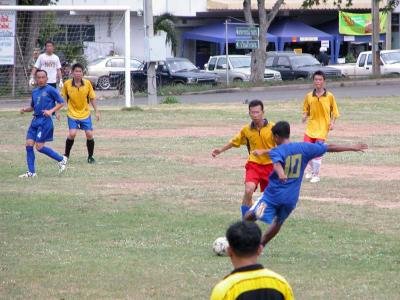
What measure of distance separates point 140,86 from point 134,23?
1592cm

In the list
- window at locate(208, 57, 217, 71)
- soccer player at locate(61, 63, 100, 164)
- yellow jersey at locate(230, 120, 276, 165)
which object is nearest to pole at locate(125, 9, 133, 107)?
soccer player at locate(61, 63, 100, 164)

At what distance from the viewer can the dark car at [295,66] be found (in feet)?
143

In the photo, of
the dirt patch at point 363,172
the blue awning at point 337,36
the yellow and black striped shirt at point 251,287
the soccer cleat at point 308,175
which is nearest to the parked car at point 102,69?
the dirt patch at point 363,172

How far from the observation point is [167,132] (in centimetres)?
2309

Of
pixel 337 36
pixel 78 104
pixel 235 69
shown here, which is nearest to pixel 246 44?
pixel 235 69

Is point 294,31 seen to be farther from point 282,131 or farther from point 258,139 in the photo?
point 282,131

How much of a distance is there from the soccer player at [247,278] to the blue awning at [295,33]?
172ft

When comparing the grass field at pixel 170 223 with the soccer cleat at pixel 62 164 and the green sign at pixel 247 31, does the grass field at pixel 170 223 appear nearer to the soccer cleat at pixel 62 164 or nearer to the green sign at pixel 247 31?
the soccer cleat at pixel 62 164

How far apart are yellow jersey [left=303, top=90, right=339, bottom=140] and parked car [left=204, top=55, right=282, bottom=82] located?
27243 millimetres

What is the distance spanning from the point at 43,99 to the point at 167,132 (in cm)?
744

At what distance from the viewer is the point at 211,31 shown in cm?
5675

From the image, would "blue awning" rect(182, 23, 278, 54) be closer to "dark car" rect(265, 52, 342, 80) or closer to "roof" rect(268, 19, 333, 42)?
"roof" rect(268, 19, 333, 42)

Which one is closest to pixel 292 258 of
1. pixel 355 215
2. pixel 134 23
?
pixel 355 215

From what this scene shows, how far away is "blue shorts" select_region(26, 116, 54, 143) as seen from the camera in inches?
627
